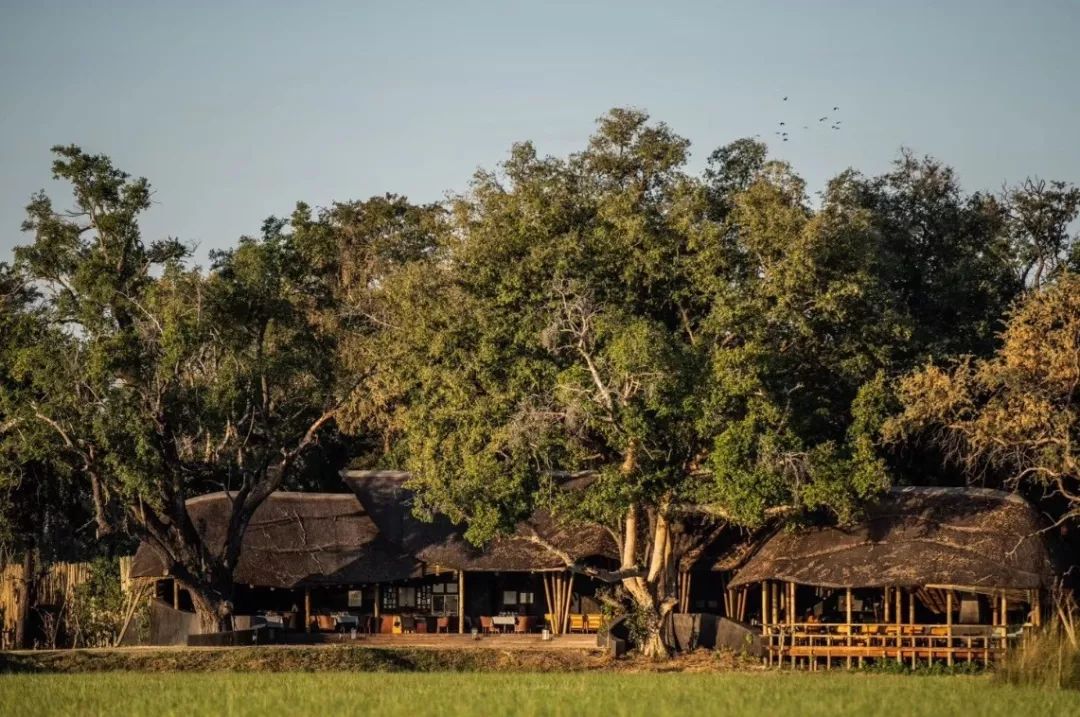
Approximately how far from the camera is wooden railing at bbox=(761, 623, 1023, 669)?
39844 mm

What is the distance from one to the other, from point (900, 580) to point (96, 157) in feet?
75.0

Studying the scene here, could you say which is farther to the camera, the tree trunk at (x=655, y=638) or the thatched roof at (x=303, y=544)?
the thatched roof at (x=303, y=544)

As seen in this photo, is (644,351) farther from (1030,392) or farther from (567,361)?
(1030,392)

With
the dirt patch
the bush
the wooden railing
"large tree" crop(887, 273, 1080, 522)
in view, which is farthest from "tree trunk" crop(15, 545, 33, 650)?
the bush

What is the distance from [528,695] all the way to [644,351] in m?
13.4

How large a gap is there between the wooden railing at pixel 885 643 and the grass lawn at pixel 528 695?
4.10 meters

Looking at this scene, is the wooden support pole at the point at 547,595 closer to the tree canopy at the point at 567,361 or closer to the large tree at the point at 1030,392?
the tree canopy at the point at 567,361

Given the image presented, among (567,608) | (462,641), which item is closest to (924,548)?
(567,608)

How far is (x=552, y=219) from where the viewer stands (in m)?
45.4

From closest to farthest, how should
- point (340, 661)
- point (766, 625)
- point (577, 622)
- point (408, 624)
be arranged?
point (340, 661) → point (766, 625) → point (577, 622) → point (408, 624)

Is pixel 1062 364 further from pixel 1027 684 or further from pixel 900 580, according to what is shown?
pixel 1027 684

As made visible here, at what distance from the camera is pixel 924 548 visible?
43594 mm

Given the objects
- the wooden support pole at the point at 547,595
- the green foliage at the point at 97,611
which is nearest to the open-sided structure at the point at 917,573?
the wooden support pole at the point at 547,595

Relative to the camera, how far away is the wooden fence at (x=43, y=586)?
49.8m
